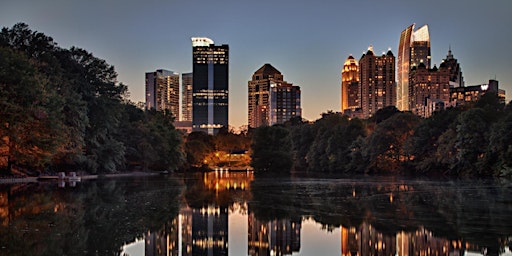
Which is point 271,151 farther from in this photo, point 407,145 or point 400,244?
point 400,244

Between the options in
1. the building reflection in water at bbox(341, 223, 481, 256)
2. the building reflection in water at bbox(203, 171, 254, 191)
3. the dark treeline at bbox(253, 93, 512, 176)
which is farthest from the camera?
the dark treeline at bbox(253, 93, 512, 176)

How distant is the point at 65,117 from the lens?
160ft

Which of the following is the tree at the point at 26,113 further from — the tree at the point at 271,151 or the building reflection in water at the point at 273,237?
the tree at the point at 271,151

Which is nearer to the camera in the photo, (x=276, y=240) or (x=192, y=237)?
(x=276, y=240)

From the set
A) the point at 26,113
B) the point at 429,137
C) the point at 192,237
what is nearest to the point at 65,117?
the point at 26,113

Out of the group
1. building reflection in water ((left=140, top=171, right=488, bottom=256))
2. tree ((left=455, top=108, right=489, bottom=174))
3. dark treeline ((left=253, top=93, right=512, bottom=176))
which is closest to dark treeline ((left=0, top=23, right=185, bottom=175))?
dark treeline ((left=253, top=93, right=512, bottom=176))

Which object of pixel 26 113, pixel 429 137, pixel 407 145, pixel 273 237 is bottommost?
pixel 273 237

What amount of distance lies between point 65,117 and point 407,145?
38919 millimetres

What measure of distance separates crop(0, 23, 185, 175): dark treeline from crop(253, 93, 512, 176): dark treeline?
14.6 metres

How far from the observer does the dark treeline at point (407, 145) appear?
5430 centimetres

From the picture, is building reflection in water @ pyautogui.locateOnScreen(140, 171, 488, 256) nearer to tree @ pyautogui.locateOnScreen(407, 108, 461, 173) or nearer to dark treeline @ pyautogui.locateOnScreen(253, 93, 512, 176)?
dark treeline @ pyautogui.locateOnScreen(253, 93, 512, 176)

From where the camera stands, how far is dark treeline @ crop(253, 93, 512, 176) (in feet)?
178

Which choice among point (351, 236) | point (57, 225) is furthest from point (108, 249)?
point (351, 236)

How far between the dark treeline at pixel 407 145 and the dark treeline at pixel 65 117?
14636mm
